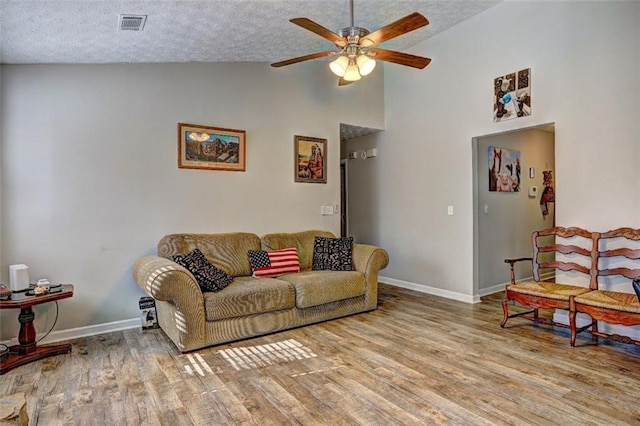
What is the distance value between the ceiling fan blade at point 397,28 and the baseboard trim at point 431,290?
3291 mm

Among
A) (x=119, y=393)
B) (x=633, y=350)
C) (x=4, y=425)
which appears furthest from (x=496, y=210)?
(x=4, y=425)

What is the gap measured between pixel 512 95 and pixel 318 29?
8.56 feet

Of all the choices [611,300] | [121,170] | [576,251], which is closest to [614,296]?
[611,300]

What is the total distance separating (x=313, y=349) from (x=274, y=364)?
410 millimetres

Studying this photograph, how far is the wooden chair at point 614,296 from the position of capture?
2820 mm

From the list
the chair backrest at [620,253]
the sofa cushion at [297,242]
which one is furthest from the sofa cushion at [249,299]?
the chair backrest at [620,253]

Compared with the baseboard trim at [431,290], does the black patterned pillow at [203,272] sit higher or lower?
higher

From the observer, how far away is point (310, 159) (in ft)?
16.2

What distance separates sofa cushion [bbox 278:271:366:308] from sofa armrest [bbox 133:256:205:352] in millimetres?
946

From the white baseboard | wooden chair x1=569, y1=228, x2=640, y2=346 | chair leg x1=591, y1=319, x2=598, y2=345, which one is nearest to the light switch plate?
the white baseboard

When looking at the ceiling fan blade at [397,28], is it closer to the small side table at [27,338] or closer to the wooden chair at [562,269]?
the wooden chair at [562,269]

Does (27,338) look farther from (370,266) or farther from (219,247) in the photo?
(370,266)

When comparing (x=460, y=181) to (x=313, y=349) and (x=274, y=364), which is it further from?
(x=274, y=364)

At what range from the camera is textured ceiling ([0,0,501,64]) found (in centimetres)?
255
